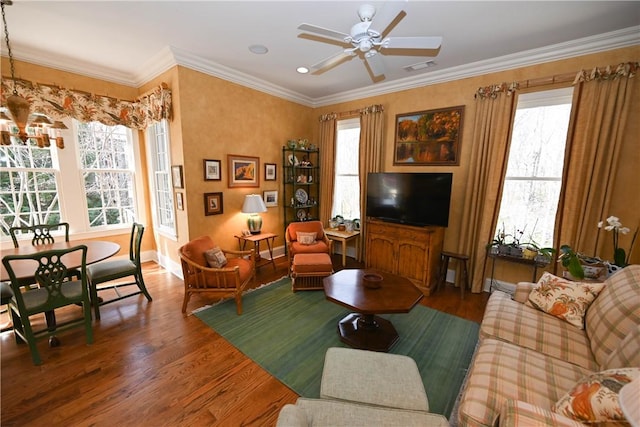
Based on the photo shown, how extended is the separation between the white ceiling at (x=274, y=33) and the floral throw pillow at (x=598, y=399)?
9.00 feet

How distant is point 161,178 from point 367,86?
3.71 meters

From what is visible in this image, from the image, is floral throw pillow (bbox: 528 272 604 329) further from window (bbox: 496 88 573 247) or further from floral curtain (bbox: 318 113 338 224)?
floral curtain (bbox: 318 113 338 224)

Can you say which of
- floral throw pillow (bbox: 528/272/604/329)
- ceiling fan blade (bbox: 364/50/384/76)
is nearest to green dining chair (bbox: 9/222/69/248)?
ceiling fan blade (bbox: 364/50/384/76)

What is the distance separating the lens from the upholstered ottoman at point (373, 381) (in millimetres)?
1285

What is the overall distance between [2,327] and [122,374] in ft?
5.47

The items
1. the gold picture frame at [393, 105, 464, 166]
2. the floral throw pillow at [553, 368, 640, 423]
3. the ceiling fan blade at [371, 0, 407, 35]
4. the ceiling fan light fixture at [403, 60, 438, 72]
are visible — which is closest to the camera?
the floral throw pillow at [553, 368, 640, 423]

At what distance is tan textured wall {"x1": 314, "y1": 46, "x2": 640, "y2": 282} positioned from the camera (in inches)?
103

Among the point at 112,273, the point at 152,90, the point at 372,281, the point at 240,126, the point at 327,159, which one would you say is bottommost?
the point at 112,273

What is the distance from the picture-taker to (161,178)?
161 inches

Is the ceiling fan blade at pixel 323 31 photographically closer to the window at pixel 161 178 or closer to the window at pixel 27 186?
the window at pixel 161 178

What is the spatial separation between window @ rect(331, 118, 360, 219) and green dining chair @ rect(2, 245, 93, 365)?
3.69 meters

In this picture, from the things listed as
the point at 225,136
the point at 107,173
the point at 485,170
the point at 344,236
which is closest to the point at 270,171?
the point at 225,136

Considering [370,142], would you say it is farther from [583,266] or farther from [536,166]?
[583,266]

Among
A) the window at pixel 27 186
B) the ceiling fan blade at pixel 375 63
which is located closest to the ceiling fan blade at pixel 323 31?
the ceiling fan blade at pixel 375 63
